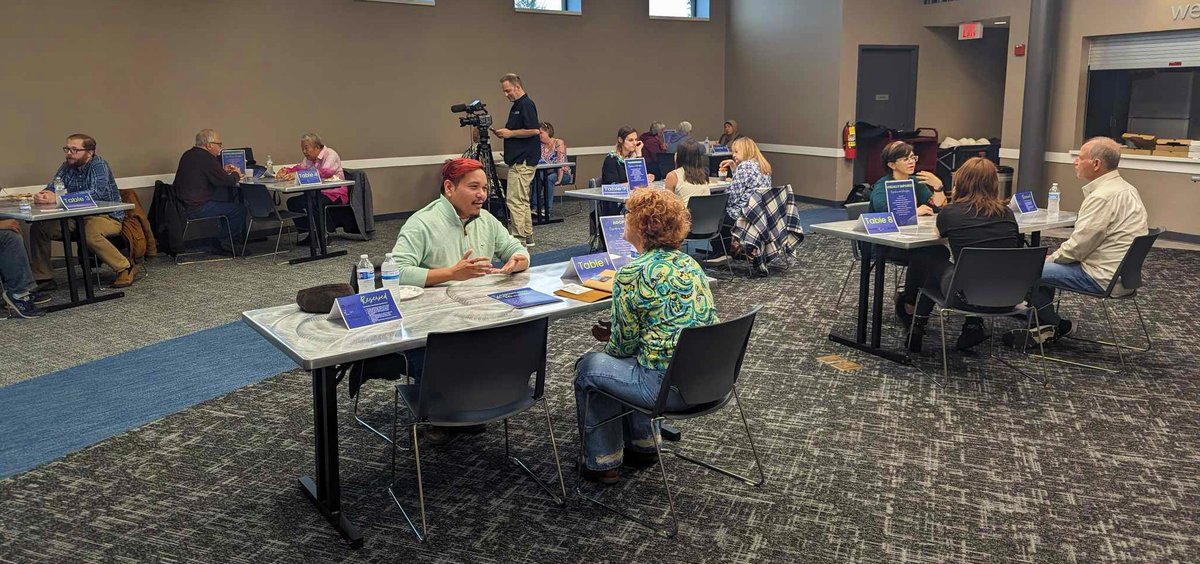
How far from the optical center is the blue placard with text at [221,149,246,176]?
28.4 ft

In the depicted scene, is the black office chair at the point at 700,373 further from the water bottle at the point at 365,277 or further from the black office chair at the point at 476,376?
the water bottle at the point at 365,277

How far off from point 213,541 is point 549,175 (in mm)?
7606

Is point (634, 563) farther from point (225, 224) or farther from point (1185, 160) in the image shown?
point (1185, 160)

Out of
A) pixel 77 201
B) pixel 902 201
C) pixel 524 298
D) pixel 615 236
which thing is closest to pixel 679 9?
pixel 902 201

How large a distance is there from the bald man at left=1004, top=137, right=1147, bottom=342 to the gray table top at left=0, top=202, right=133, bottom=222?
622 cm

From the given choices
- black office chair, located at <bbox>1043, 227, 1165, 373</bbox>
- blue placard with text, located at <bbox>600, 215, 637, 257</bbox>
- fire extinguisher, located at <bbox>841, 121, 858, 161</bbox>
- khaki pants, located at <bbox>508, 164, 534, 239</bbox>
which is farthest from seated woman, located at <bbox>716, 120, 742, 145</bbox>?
blue placard with text, located at <bbox>600, 215, 637, 257</bbox>

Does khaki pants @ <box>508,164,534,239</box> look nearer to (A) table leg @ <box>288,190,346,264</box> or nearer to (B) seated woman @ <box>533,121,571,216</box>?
(B) seated woman @ <box>533,121,571,216</box>

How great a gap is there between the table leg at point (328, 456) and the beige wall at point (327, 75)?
6.31 meters

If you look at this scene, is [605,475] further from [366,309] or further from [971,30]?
[971,30]

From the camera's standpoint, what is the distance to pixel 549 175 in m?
10.2

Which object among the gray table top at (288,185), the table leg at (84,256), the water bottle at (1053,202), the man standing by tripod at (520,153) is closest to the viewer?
the water bottle at (1053,202)

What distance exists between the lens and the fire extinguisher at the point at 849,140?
36.4ft

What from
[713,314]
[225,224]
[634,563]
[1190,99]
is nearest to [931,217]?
[713,314]

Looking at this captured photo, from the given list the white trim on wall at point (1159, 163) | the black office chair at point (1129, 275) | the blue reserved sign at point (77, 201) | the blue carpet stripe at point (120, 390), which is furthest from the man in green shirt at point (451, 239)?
the white trim on wall at point (1159, 163)
